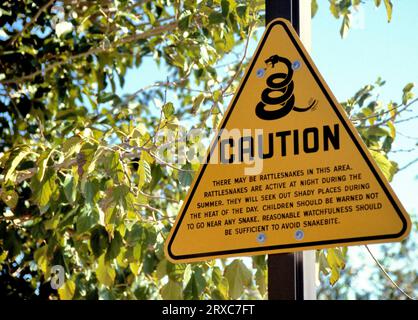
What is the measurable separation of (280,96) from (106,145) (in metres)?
1.59

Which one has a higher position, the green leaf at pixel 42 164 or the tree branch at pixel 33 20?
the tree branch at pixel 33 20

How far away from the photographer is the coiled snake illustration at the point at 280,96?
6.88 feet

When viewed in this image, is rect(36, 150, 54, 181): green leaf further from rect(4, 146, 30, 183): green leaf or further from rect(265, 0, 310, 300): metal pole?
rect(265, 0, 310, 300): metal pole

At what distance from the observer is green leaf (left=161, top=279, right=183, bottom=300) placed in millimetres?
3570

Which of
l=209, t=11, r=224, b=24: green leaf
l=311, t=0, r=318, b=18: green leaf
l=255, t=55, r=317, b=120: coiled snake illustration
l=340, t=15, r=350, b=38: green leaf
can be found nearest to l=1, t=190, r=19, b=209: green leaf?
l=209, t=11, r=224, b=24: green leaf

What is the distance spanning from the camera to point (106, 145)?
3.55 meters

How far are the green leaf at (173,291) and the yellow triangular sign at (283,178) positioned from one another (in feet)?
4.79

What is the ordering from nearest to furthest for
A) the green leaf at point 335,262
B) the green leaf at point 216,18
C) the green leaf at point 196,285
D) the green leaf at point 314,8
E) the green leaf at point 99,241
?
the green leaf at point 335,262 < the green leaf at point 196,285 < the green leaf at point 99,241 < the green leaf at point 216,18 < the green leaf at point 314,8

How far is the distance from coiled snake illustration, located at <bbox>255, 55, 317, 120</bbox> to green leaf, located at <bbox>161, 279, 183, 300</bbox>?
1.66 m

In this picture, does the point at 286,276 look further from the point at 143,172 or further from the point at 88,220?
the point at 88,220

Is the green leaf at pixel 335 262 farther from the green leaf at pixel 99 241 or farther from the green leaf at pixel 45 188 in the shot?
the green leaf at pixel 45 188

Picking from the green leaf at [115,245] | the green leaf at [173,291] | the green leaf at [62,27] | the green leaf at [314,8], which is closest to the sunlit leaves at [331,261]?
the green leaf at [173,291]

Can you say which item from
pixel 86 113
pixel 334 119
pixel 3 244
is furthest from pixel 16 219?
pixel 334 119

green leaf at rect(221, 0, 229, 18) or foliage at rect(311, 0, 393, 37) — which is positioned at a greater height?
foliage at rect(311, 0, 393, 37)
